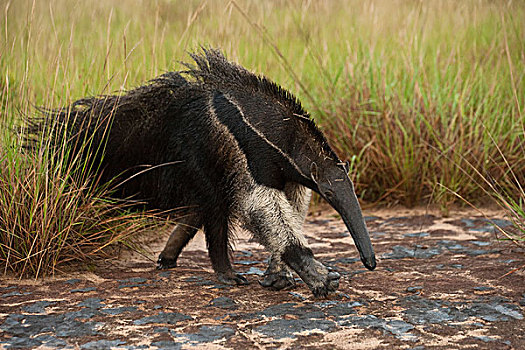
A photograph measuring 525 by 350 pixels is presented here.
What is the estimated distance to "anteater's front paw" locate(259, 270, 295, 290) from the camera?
4.36 m

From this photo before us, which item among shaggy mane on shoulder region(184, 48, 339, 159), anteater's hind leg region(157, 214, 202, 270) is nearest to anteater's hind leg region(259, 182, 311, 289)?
shaggy mane on shoulder region(184, 48, 339, 159)

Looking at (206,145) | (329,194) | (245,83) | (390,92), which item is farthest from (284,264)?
(390,92)

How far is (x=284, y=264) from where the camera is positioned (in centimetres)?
442

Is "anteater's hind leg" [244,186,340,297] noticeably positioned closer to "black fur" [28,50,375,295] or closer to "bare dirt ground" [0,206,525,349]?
"black fur" [28,50,375,295]

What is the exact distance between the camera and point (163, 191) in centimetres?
468

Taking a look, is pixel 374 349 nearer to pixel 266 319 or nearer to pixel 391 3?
pixel 266 319

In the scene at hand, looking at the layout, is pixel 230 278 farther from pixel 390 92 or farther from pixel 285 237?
pixel 390 92

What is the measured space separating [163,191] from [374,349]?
1.98 m

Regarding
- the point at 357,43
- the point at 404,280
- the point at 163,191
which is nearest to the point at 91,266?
the point at 163,191

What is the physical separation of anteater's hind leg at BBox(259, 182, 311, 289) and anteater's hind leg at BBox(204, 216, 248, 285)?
0.20 meters

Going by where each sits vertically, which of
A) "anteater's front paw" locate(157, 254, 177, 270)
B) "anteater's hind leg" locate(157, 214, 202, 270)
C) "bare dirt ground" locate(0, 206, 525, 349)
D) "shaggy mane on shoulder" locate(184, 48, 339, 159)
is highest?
"shaggy mane on shoulder" locate(184, 48, 339, 159)

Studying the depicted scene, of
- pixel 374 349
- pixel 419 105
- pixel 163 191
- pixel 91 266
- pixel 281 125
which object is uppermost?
pixel 419 105

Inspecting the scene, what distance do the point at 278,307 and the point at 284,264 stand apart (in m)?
0.46

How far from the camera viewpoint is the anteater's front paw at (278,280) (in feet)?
14.3
